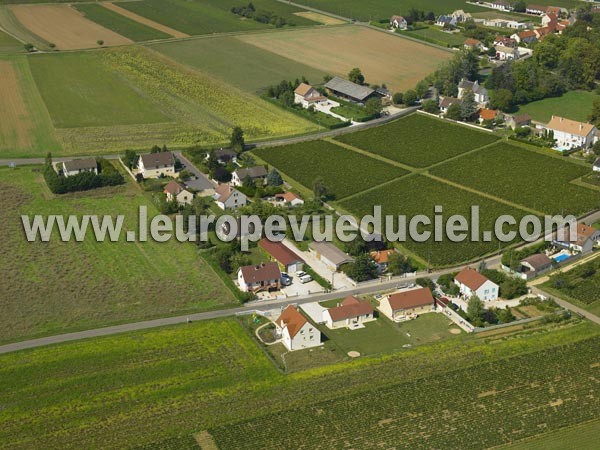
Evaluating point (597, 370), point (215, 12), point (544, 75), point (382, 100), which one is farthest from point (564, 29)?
point (597, 370)

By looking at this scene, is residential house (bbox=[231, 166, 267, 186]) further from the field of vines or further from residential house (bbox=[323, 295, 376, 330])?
the field of vines

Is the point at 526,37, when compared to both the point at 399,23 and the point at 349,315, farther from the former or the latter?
the point at 349,315

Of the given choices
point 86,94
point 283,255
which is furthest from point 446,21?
point 283,255

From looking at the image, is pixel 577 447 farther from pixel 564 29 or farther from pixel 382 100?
pixel 564 29

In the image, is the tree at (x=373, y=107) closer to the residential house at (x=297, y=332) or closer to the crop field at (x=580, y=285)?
the crop field at (x=580, y=285)

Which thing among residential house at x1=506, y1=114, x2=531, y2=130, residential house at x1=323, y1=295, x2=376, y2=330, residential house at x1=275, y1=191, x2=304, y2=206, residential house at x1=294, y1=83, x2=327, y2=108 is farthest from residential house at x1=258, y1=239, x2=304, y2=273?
residential house at x1=294, y1=83, x2=327, y2=108

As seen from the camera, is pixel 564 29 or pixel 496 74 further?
pixel 564 29

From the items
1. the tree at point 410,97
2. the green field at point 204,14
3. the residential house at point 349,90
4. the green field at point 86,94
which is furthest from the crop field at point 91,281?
the green field at point 204,14
